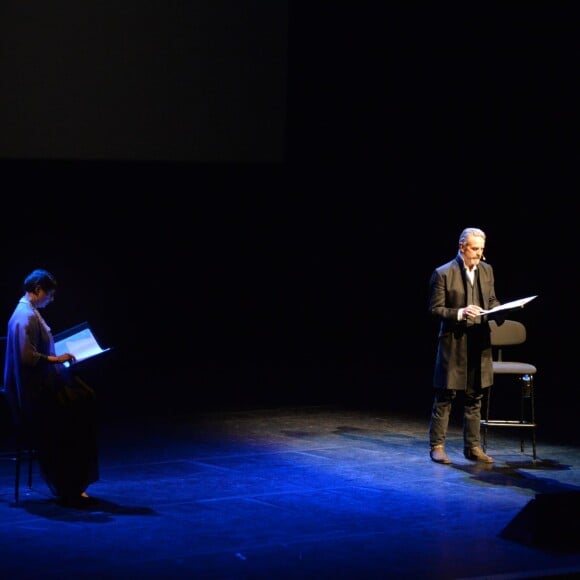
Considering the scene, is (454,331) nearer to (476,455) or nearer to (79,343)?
(476,455)

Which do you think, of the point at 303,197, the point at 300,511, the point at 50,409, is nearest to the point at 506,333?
the point at 300,511

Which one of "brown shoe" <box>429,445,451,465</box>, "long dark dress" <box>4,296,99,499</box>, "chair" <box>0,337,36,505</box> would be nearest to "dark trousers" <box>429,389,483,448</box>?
"brown shoe" <box>429,445,451,465</box>

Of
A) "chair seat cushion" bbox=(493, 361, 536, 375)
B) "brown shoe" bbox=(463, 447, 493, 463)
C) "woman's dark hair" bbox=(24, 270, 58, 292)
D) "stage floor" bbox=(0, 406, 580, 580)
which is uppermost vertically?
"woman's dark hair" bbox=(24, 270, 58, 292)

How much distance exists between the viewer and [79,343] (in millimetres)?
5582

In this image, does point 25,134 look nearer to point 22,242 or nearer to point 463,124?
point 22,242

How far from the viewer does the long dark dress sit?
545 cm

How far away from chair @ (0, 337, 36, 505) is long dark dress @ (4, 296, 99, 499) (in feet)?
0.31

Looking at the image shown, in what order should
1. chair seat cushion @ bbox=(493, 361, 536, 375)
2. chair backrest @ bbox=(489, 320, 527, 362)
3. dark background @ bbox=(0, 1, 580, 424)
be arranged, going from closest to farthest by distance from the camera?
1. chair seat cushion @ bbox=(493, 361, 536, 375)
2. chair backrest @ bbox=(489, 320, 527, 362)
3. dark background @ bbox=(0, 1, 580, 424)

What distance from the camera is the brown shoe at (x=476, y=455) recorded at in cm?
659

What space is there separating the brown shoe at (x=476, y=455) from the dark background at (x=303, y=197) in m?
2.10

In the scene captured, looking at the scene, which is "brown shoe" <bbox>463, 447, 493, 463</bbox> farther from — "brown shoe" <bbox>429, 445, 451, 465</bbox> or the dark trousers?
"brown shoe" <bbox>429, 445, 451, 465</bbox>

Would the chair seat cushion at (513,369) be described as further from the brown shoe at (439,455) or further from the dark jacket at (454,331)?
the brown shoe at (439,455)

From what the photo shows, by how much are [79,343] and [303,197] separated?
5.43 metres

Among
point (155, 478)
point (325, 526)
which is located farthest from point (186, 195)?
point (325, 526)
